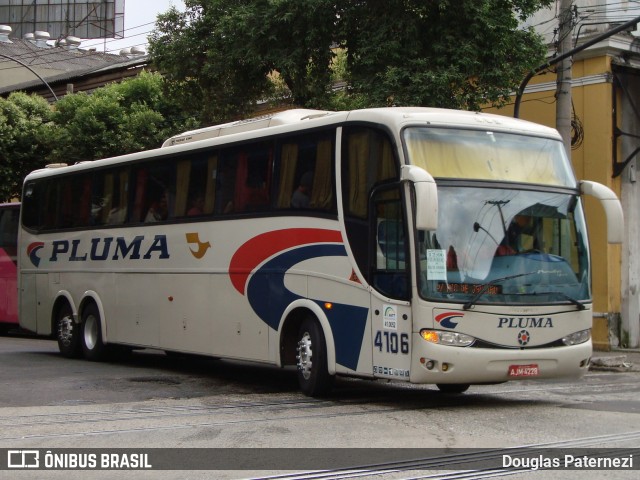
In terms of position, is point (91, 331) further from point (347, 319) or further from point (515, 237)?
point (515, 237)

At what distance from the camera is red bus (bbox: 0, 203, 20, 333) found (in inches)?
1021

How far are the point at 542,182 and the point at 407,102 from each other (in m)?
7.38

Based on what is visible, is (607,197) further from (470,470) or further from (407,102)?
(407,102)

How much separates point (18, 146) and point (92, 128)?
253 inches

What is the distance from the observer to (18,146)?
39.5m

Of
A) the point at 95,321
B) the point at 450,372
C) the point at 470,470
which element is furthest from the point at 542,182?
the point at 95,321

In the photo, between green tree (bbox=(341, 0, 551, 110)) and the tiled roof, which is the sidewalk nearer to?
green tree (bbox=(341, 0, 551, 110))

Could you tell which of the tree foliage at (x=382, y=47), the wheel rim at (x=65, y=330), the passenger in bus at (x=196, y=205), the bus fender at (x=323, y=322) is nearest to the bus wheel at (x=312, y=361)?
the bus fender at (x=323, y=322)

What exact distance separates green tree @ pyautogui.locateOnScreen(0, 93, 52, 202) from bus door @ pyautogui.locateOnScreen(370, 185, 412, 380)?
28395 millimetres

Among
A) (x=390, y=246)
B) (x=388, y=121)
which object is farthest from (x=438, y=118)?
(x=390, y=246)

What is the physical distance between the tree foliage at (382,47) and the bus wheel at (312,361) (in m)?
7.40

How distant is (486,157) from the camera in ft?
39.9

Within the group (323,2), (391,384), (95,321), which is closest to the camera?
(391,384)

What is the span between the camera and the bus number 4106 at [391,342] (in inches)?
455
